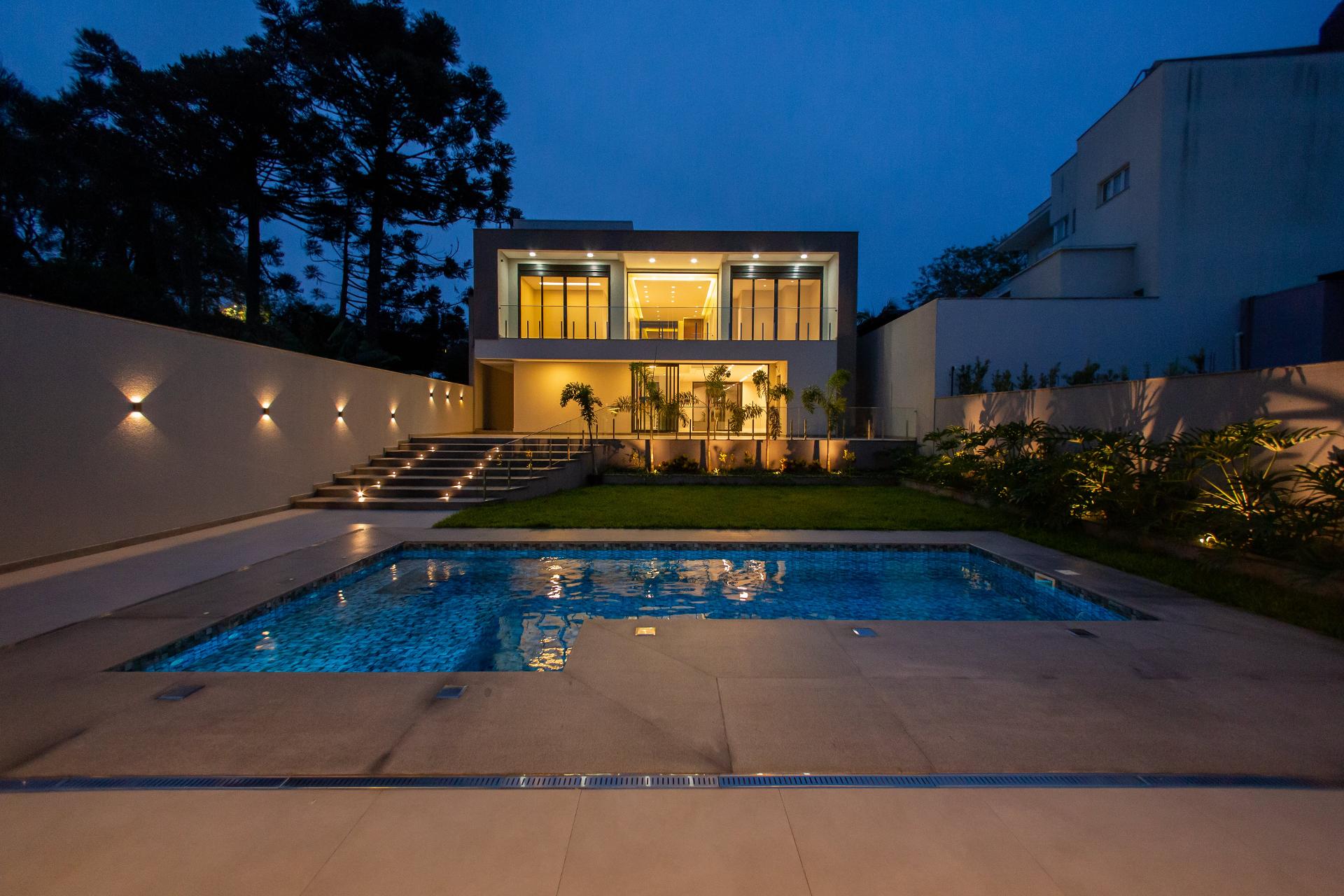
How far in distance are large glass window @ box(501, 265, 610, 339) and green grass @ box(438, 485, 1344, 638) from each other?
7626 mm

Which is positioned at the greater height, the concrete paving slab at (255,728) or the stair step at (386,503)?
the stair step at (386,503)

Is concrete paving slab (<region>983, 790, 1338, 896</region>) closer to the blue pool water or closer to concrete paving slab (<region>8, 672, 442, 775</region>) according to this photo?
concrete paving slab (<region>8, 672, 442, 775</region>)

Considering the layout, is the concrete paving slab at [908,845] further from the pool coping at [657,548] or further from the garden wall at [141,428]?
the garden wall at [141,428]

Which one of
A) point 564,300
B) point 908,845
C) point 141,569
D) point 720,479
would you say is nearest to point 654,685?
point 908,845

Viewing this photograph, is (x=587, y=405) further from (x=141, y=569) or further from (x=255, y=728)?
(x=255, y=728)

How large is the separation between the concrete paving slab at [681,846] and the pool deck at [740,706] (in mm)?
264

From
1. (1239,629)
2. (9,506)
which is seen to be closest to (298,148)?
(9,506)

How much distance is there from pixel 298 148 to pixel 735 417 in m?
19.4

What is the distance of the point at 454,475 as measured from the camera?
12297 millimetres

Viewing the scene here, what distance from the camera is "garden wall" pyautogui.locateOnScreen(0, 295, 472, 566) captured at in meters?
6.19

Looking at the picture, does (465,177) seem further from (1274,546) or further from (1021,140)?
(1021,140)

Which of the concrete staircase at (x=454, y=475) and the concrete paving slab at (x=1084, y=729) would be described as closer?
the concrete paving slab at (x=1084, y=729)

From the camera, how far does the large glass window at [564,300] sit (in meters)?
19.3

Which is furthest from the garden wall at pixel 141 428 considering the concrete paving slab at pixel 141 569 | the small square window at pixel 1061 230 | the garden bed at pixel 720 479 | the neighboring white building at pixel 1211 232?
the small square window at pixel 1061 230
